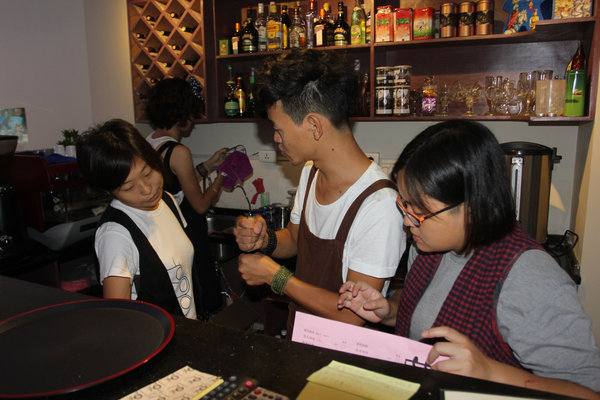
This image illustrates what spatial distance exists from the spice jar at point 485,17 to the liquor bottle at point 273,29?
3.81ft

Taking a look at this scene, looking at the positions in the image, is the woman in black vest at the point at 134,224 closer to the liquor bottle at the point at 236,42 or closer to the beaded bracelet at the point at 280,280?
the beaded bracelet at the point at 280,280

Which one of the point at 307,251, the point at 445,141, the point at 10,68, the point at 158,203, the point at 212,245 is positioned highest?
the point at 10,68

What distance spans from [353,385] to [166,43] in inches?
118

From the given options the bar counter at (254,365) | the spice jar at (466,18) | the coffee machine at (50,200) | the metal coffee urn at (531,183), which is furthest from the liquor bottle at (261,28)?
the bar counter at (254,365)

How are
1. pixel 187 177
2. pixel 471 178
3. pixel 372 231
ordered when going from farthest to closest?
pixel 187 177 → pixel 372 231 → pixel 471 178

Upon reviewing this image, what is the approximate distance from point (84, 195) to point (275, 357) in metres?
2.41

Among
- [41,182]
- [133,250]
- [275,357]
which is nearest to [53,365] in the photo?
[275,357]

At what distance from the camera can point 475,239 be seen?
1.01m

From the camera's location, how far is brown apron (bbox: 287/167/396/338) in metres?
1.29

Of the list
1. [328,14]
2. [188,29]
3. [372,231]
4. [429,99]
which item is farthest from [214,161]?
[372,231]

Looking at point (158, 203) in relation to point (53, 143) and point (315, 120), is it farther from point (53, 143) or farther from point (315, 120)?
point (53, 143)

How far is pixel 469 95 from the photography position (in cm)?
247

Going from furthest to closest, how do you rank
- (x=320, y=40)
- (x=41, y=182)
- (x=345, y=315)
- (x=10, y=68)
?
(x=10, y=68) < (x=320, y=40) < (x=41, y=182) < (x=345, y=315)

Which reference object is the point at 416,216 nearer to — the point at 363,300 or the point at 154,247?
the point at 363,300
